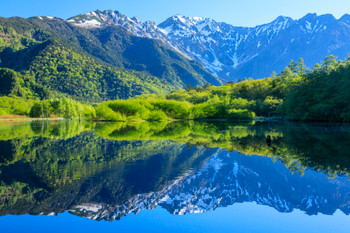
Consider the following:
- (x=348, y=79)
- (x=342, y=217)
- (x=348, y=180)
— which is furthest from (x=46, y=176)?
(x=348, y=79)

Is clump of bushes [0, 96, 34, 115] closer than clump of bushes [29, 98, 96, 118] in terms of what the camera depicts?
No

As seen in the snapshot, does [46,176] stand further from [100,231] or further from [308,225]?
[308,225]

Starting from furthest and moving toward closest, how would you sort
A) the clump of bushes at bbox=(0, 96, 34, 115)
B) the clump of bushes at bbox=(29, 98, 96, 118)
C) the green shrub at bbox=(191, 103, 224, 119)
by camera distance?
the clump of bushes at bbox=(0, 96, 34, 115) → the clump of bushes at bbox=(29, 98, 96, 118) → the green shrub at bbox=(191, 103, 224, 119)

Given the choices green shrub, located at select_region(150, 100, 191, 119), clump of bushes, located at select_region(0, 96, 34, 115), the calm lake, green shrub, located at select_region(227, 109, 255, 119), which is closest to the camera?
the calm lake

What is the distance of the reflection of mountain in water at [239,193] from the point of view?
7395 mm

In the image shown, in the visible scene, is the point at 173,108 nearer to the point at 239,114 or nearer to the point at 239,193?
the point at 239,114

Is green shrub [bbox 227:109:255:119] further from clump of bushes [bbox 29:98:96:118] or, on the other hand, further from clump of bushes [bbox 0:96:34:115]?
clump of bushes [bbox 0:96:34:115]

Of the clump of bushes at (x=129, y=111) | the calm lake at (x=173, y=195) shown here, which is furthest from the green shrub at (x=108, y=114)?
the calm lake at (x=173, y=195)

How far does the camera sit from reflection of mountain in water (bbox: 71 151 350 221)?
7.39 m

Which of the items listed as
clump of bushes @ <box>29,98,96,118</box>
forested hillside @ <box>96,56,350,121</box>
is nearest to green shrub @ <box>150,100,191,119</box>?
forested hillside @ <box>96,56,350,121</box>

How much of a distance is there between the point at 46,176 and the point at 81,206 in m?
3.56

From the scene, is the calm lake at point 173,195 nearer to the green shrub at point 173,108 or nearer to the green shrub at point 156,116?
the green shrub at point 156,116

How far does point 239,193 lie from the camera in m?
8.84

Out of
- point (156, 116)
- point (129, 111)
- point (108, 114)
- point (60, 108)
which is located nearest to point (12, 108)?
point (60, 108)
